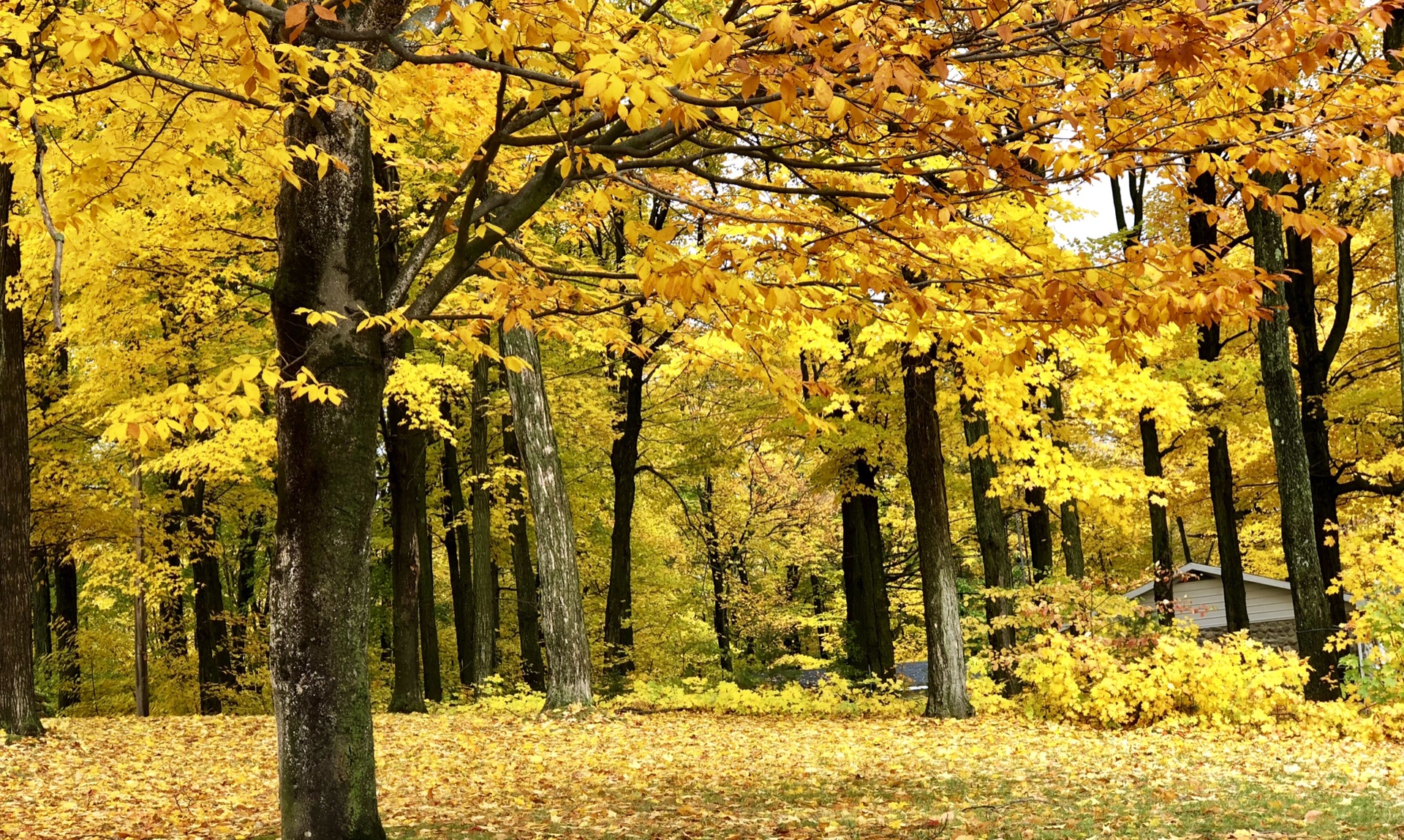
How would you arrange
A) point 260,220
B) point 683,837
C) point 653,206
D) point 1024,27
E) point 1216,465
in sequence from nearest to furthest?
point 1024,27, point 683,837, point 260,220, point 653,206, point 1216,465

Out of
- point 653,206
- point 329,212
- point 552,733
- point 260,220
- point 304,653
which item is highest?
point 653,206

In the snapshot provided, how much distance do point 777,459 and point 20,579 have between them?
21.0 metres

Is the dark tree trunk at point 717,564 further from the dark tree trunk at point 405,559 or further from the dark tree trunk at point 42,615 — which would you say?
the dark tree trunk at point 42,615

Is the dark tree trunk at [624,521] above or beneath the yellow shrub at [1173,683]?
above

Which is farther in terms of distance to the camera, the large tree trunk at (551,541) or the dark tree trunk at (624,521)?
the dark tree trunk at (624,521)

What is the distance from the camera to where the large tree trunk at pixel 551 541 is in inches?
468

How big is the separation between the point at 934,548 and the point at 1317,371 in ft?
31.3

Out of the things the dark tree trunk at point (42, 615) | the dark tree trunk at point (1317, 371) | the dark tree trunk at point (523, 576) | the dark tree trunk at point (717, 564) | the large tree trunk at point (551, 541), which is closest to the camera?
the large tree trunk at point (551, 541)

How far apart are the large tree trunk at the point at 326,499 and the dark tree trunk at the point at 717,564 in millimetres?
22481

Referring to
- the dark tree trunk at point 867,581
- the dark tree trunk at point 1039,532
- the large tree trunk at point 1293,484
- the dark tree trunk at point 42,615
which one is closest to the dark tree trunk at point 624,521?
the dark tree trunk at point 867,581

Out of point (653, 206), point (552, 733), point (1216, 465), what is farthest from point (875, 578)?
point (552, 733)

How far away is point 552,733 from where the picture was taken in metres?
10.5

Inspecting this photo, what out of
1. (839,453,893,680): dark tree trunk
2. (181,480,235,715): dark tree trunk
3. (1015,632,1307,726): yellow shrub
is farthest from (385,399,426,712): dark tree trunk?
(1015,632,1307,726): yellow shrub

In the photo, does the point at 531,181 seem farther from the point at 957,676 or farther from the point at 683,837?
the point at 957,676
